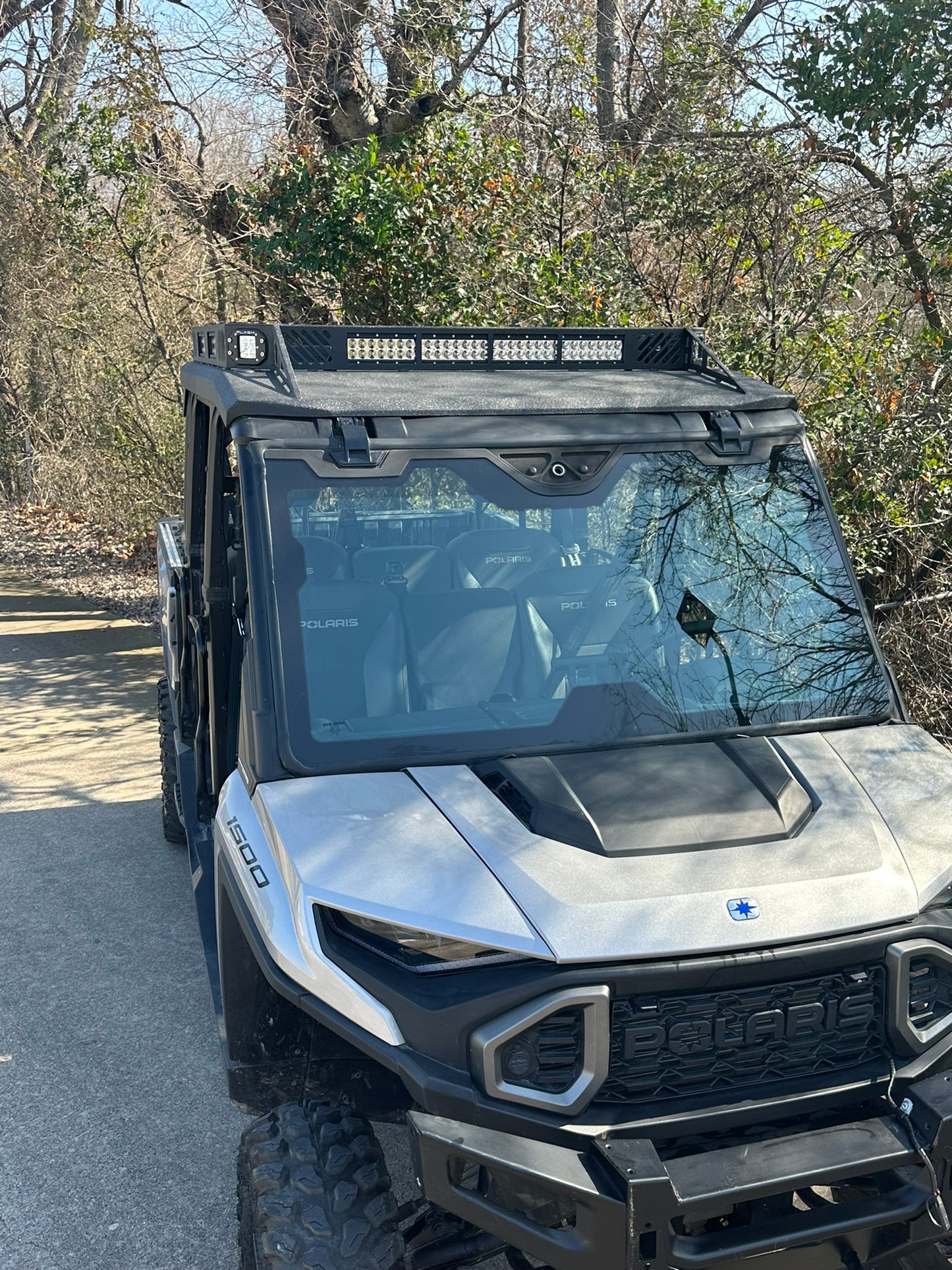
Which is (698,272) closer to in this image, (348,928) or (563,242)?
(563,242)

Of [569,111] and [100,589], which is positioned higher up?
[569,111]

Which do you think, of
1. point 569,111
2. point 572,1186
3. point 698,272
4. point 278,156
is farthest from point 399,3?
point 572,1186

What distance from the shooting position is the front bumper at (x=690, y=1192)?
212 cm

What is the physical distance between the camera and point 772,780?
2.73 metres

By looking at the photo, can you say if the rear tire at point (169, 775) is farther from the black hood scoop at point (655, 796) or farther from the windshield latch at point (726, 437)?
the black hood scoop at point (655, 796)

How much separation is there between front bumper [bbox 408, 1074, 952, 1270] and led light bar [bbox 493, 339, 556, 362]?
2.42 metres

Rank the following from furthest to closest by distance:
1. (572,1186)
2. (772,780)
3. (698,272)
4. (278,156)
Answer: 1. (278,156)
2. (698,272)
3. (772,780)
4. (572,1186)

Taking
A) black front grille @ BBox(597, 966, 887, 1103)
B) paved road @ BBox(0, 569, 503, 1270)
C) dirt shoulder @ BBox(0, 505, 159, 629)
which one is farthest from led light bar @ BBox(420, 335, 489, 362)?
dirt shoulder @ BBox(0, 505, 159, 629)

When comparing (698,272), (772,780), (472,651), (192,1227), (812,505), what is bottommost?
(192,1227)

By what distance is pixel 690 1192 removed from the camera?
7.03 feet

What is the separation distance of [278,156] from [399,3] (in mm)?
1606

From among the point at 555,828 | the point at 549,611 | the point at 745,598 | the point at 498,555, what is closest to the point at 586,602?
the point at 549,611

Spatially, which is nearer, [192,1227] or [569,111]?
[192,1227]

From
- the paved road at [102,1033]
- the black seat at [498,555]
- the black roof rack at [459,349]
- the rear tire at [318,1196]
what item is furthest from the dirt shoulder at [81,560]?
the rear tire at [318,1196]
